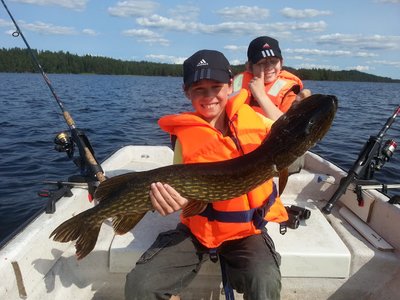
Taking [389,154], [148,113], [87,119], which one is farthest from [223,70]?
[148,113]

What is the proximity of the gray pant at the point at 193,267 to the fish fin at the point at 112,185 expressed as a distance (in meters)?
0.58

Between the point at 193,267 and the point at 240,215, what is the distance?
563 mm

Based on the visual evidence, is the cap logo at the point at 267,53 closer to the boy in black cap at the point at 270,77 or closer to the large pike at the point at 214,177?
the boy in black cap at the point at 270,77

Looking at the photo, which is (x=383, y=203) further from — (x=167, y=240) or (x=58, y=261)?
(x=58, y=261)

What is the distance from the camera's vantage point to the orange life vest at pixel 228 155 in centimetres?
293

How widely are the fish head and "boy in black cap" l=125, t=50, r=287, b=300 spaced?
57 centimetres

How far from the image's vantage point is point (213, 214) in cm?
296

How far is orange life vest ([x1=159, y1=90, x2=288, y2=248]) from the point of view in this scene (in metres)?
2.93

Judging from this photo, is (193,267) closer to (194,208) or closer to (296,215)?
(194,208)

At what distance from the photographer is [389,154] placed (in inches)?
187

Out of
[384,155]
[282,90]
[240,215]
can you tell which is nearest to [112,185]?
[240,215]

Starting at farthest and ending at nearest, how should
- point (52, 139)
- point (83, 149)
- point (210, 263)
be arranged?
point (52, 139), point (83, 149), point (210, 263)

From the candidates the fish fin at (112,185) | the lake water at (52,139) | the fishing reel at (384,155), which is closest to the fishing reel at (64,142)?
the fish fin at (112,185)

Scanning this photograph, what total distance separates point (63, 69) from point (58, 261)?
116106mm
